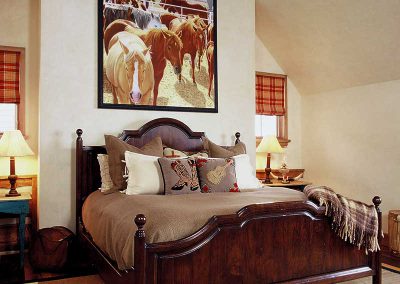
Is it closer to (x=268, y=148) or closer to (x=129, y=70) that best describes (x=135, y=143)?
(x=129, y=70)

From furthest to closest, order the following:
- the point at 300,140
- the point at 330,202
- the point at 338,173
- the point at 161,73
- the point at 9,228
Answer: the point at 300,140, the point at 338,173, the point at 161,73, the point at 9,228, the point at 330,202

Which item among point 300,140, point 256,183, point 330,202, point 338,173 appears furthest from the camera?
point 300,140

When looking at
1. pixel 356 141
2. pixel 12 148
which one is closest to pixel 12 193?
pixel 12 148

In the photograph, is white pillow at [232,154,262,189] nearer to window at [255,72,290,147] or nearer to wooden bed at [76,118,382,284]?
wooden bed at [76,118,382,284]

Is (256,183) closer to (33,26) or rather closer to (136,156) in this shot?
(136,156)

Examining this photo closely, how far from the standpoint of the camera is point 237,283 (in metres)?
2.29

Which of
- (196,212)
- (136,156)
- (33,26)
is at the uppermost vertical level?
(33,26)

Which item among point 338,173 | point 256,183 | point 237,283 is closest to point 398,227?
point 338,173

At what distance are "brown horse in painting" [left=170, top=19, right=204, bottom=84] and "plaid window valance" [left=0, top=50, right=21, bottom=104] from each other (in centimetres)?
170

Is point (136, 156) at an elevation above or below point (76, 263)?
above

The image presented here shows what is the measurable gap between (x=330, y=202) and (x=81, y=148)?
235 cm

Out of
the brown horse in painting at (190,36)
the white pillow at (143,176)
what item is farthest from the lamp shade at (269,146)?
the white pillow at (143,176)

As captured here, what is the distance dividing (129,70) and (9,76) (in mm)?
1233

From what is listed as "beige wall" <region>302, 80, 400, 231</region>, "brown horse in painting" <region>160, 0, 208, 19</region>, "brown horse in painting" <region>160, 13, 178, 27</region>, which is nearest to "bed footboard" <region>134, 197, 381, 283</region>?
"beige wall" <region>302, 80, 400, 231</region>
